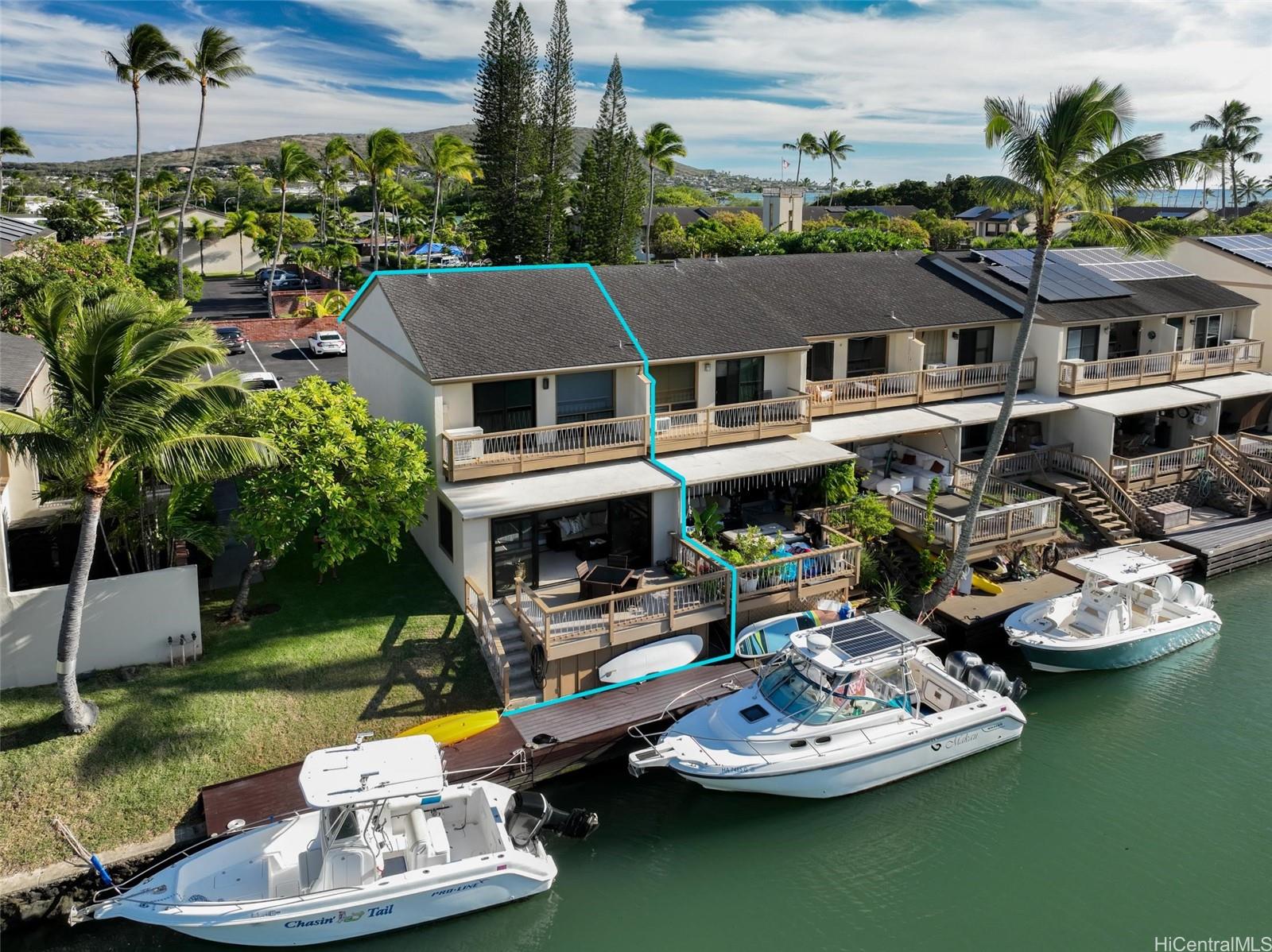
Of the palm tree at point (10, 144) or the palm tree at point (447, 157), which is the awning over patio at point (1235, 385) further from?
the palm tree at point (10, 144)

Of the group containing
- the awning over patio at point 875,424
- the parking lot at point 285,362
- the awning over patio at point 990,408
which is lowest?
the parking lot at point 285,362

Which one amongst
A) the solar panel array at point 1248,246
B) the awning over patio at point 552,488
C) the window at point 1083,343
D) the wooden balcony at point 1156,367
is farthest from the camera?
the solar panel array at point 1248,246

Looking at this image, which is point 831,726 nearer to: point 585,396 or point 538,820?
point 538,820

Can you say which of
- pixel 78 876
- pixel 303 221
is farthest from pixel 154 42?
pixel 303 221

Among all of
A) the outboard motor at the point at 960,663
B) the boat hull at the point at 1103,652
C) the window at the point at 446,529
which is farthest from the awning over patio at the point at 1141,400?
the window at the point at 446,529

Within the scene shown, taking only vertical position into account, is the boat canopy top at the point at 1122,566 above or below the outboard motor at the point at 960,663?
above

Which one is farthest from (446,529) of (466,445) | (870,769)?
(870,769)
